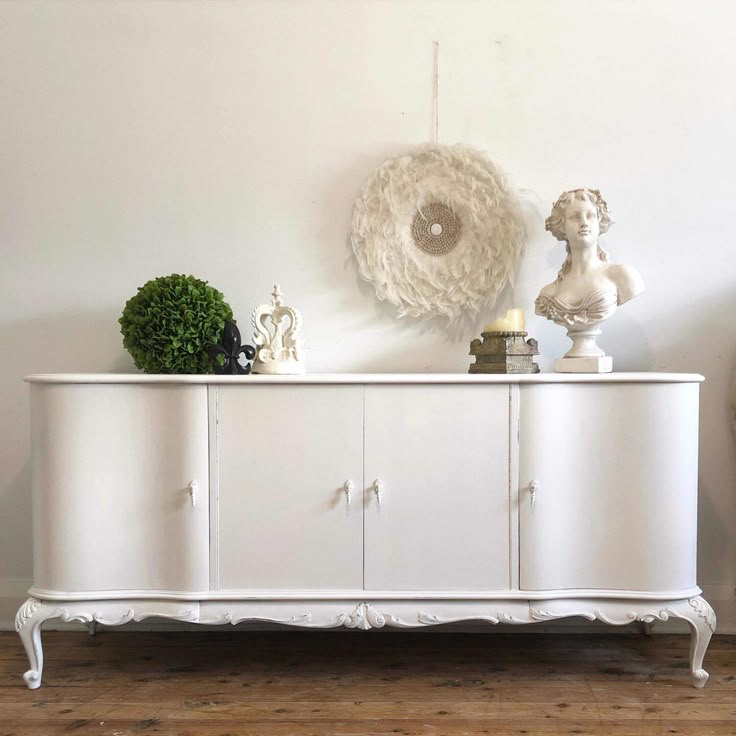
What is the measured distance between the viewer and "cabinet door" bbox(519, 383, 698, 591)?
195cm

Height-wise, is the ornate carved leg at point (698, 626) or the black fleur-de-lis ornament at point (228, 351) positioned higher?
the black fleur-de-lis ornament at point (228, 351)

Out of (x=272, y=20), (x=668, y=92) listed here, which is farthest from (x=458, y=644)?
(x=272, y=20)

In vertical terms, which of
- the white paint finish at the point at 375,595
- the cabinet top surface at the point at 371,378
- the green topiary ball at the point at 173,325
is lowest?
the white paint finish at the point at 375,595

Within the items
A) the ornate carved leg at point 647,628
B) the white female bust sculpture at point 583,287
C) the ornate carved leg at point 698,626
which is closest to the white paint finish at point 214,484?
the white female bust sculpture at point 583,287

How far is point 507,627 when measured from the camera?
2447mm

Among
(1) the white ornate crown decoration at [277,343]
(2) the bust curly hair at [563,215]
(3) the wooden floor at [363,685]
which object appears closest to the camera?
(3) the wooden floor at [363,685]

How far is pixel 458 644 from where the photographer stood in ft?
7.64

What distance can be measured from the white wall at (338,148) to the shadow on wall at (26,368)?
1 cm

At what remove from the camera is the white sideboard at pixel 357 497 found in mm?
1956

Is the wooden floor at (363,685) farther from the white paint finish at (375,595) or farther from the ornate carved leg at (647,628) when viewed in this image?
the white paint finish at (375,595)

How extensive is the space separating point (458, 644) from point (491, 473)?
0.72 m

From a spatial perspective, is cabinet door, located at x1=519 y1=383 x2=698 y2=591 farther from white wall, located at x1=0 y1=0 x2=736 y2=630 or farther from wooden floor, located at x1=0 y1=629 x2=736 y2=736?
white wall, located at x1=0 y1=0 x2=736 y2=630

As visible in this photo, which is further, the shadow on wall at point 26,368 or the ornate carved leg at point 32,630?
the shadow on wall at point 26,368

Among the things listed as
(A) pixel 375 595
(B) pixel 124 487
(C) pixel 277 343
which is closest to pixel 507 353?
(C) pixel 277 343
